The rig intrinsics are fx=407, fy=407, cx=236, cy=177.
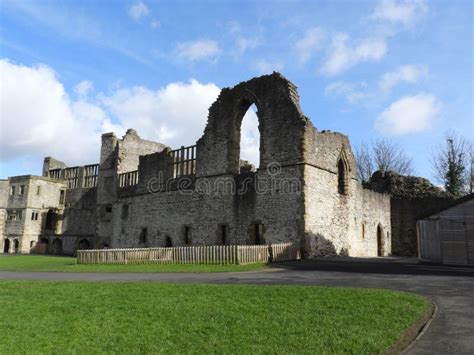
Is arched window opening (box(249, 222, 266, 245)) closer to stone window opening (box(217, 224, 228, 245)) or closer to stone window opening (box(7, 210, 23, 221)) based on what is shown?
stone window opening (box(217, 224, 228, 245))

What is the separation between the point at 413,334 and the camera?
6.48 m

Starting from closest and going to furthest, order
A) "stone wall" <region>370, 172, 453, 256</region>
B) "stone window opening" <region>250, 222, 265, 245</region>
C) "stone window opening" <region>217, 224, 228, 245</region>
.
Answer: "stone window opening" <region>250, 222, 265, 245</region> → "stone window opening" <region>217, 224, 228, 245</region> → "stone wall" <region>370, 172, 453, 256</region>

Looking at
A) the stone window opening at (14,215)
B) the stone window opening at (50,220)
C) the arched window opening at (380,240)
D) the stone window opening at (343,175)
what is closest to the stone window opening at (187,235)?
the stone window opening at (343,175)

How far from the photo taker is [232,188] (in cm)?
2494

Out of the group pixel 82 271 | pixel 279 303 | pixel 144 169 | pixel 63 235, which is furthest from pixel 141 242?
pixel 279 303

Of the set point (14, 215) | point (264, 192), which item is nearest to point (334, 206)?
point (264, 192)

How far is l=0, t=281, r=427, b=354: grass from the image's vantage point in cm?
617

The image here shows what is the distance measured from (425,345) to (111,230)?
115 feet

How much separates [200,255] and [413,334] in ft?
46.9

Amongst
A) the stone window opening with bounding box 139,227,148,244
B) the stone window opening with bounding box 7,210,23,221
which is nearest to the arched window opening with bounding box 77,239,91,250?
the stone window opening with bounding box 7,210,23,221

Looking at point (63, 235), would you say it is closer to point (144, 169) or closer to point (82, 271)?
point (144, 169)

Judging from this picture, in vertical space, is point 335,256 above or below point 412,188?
below

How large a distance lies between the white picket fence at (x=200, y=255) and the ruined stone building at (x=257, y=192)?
190cm

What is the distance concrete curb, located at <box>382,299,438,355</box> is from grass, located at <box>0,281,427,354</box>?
12cm
